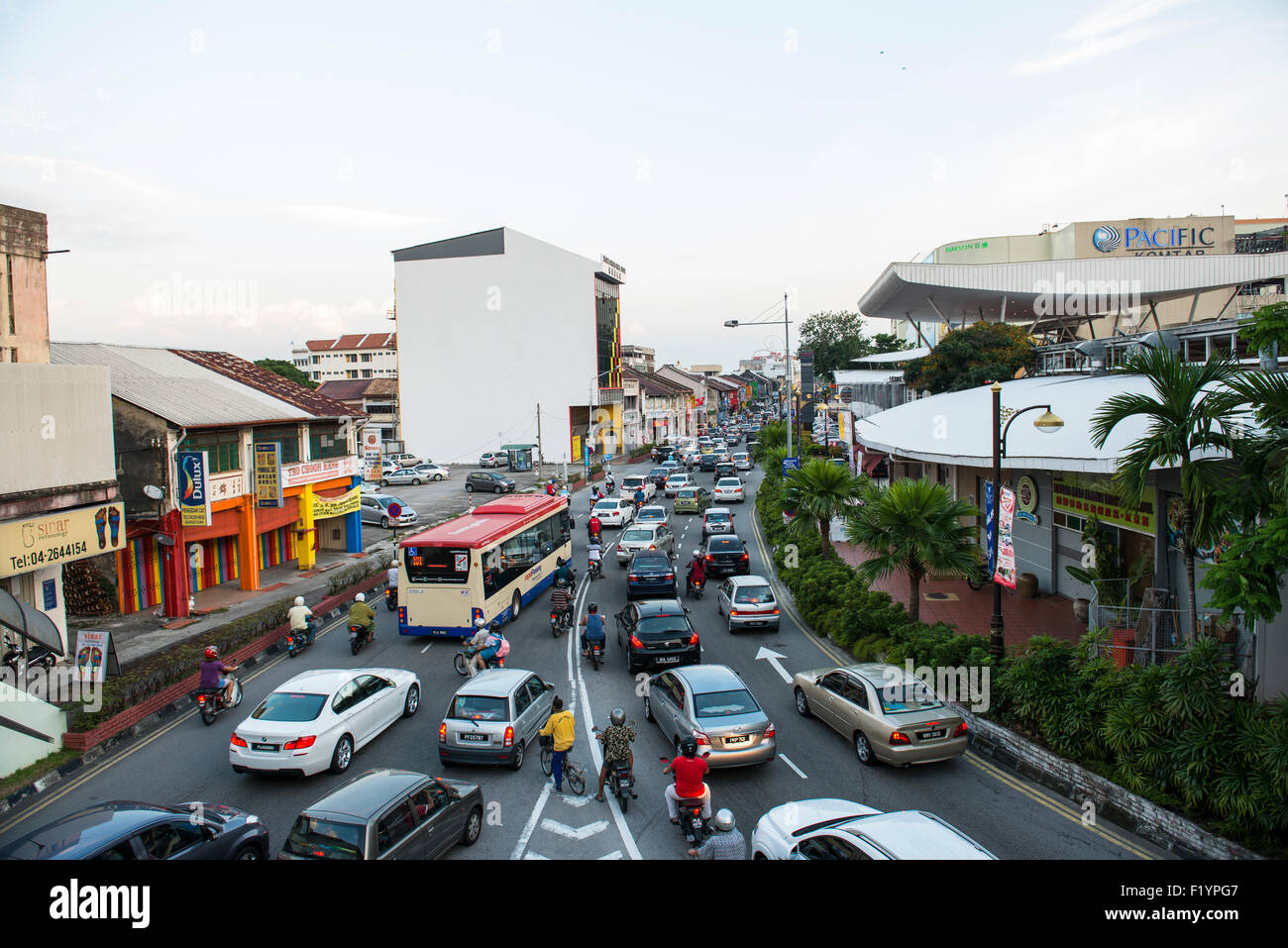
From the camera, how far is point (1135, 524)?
17672 mm

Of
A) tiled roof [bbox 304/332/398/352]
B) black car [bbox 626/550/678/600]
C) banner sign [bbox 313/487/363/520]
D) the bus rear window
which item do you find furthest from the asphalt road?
tiled roof [bbox 304/332/398/352]

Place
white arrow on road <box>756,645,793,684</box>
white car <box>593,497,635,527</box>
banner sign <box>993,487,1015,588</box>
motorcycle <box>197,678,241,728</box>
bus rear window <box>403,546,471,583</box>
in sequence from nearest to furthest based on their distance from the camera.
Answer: banner sign <box>993,487,1015,588</box> < motorcycle <box>197,678,241,728</box> < white arrow on road <box>756,645,793,684</box> < bus rear window <box>403,546,471,583</box> < white car <box>593,497,635,527</box>

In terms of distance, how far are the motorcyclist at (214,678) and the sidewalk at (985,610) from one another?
1529cm

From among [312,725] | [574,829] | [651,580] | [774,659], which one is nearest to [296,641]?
[312,725]

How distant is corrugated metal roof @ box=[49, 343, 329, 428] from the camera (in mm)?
24047

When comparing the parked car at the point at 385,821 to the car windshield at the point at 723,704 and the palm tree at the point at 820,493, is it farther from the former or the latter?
the palm tree at the point at 820,493

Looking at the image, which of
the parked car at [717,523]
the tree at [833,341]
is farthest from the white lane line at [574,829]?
the tree at [833,341]

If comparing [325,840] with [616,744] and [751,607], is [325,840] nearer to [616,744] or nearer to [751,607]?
[616,744]

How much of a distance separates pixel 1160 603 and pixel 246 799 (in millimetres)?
16190

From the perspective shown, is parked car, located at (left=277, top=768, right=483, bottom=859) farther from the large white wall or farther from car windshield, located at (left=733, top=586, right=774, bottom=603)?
the large white wall

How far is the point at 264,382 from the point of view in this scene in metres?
33.3

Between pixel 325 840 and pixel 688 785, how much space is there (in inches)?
165

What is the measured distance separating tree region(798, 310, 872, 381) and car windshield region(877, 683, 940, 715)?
102 m

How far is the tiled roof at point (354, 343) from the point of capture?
452ft
